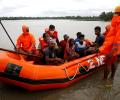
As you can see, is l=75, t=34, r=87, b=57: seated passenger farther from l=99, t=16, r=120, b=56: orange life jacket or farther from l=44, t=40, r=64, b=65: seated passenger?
l=99, t=16, r=120, b=56: orange life jacket

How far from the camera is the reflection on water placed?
20.4 feet

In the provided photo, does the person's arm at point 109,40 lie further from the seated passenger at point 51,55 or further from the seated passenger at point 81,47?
the seated passenger at point 81,47

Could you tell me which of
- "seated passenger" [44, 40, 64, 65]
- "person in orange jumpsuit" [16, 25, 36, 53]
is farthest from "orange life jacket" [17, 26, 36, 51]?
"seated passenger" [44, 40, 64, 65]

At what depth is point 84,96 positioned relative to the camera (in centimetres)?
635

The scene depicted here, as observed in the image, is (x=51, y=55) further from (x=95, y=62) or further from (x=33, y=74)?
(x=95, y=62)

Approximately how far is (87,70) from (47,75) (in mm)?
1670

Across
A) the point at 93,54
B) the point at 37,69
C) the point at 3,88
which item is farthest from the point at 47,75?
the point at 93,54

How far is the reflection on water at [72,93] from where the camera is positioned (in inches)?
245

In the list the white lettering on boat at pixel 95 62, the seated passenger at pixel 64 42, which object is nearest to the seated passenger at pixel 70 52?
the seated passenger at pixel 64 42

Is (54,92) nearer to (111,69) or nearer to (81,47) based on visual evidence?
(111,69)

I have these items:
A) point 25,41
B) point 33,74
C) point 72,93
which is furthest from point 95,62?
point 33,74

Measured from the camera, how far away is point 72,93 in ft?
21.4

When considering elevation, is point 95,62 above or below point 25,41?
below

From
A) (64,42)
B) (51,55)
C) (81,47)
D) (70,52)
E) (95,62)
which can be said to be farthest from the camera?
(81,47)
